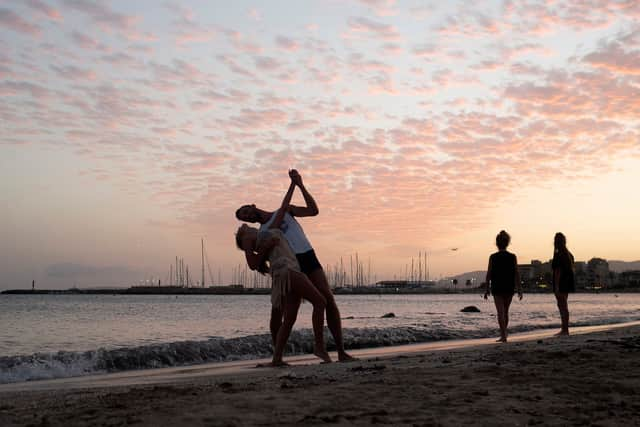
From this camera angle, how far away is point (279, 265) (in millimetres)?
7621

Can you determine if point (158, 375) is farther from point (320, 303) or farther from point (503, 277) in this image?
point (503, 277)

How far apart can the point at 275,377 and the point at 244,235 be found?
195 cm

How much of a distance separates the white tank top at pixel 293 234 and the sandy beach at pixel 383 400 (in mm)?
1735

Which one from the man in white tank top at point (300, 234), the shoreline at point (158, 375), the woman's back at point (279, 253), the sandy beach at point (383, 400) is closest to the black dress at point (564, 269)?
the shoreline at point (158, 375)

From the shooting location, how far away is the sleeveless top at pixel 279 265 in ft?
24.9

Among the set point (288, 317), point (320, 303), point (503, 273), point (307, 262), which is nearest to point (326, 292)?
point (320, 303)

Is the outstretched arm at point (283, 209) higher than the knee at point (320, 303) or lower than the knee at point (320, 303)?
higher

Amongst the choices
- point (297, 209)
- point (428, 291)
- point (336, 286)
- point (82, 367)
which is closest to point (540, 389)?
point (297, 209)

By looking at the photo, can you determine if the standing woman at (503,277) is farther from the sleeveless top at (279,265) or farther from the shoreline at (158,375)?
the sleeveless top at (279,265)

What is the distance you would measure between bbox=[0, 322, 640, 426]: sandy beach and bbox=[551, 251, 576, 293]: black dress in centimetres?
555

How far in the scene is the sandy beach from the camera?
12.8 ft

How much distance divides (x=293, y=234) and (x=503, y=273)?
4.88 metres

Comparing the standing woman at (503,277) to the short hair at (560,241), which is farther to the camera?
the short hair at (560,241)

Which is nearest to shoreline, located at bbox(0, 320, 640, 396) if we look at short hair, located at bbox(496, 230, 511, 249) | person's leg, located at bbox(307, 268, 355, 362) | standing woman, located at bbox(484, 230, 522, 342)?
person's leg, located at bbox(307, 268, 355, 362)
